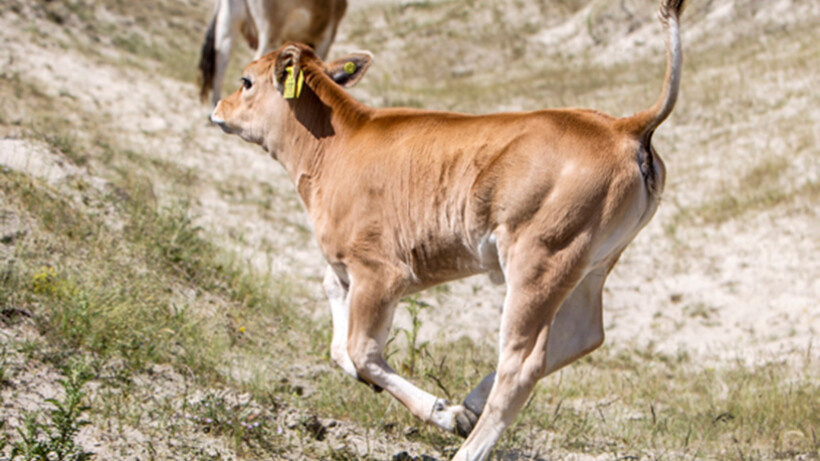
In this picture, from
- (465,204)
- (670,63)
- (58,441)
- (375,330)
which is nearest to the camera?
(58,441)

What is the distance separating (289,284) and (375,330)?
373cm

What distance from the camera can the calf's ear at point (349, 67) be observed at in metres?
5.97

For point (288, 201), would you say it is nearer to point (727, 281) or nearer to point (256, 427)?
point (727, 281)

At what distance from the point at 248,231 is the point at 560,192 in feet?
19.1

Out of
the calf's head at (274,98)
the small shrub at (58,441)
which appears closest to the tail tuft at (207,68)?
the calf's head at (274,98)

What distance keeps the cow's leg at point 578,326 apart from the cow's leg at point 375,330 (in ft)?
2.56

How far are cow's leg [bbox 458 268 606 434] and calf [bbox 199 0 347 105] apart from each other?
7.51 metres

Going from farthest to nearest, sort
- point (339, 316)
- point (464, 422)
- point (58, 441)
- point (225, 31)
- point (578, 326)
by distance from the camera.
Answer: point (225, 31) → point (339, 316) → point (578, 326) → point (464, 422) → point (58, 441)

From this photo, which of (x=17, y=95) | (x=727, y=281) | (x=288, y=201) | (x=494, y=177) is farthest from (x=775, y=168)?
(x=17, y=95)

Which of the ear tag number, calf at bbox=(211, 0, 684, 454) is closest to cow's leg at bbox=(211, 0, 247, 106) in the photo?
calf at bbox=(211, 0, 684, 454)

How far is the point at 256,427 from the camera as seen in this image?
4.89m

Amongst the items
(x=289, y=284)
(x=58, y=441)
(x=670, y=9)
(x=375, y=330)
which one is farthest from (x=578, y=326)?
(x=289, y=284)

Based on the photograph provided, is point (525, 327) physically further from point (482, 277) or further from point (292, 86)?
point (482, 277)

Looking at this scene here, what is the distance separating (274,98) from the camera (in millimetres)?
5941
